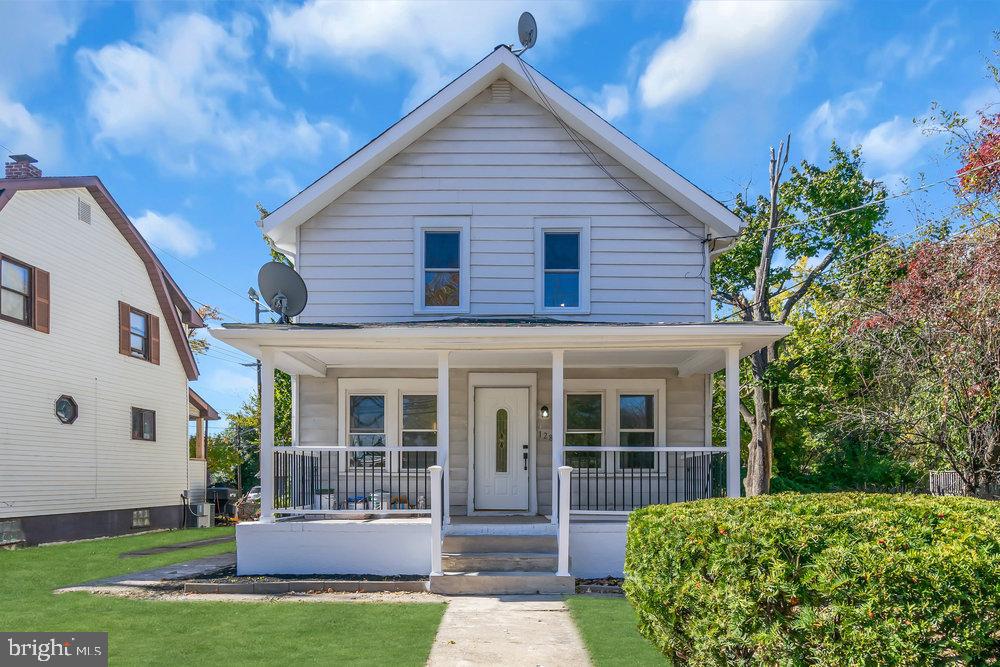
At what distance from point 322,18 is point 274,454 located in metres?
6.60

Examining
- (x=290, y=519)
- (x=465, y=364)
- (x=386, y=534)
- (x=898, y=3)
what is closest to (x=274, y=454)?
(x=290, y=519)

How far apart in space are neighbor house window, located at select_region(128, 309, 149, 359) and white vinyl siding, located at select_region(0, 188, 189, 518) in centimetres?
25

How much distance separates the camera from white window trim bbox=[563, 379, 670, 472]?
12.0 metres

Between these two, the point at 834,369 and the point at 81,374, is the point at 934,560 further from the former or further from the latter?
the point at 81,374

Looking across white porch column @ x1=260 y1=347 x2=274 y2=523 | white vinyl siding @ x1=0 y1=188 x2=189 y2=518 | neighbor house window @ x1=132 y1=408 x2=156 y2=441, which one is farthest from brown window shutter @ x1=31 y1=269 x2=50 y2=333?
white porch column @ x1=260 y1=347 x2=274 y2=523

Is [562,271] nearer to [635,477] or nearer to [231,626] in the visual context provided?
[635,477]

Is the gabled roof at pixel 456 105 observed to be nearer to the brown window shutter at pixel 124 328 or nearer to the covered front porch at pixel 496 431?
the covered front porch at pixel 496 431

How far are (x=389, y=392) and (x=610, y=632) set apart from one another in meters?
6.22

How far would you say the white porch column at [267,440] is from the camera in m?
9.65

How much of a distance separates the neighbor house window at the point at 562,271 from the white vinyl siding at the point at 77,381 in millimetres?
9842

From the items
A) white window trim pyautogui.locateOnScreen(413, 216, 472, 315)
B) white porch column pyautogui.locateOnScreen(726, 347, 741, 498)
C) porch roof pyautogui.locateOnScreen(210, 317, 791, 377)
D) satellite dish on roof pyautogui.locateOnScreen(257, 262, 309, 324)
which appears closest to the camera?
porch roof pyautogui.locateOnScreen(210, 317, 791, 377)

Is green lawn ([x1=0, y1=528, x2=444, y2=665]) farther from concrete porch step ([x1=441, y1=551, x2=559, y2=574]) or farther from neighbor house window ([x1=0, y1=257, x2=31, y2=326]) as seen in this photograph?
neighbor house window ([x1=0, y1=257, x2=31, y2=326])

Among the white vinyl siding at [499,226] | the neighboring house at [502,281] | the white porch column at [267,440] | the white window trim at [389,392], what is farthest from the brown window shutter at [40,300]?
the white porch column at [267,440]

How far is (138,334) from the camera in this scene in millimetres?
19266
